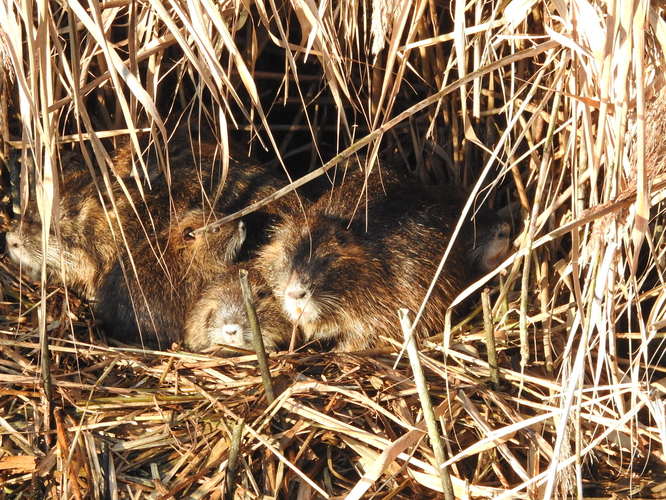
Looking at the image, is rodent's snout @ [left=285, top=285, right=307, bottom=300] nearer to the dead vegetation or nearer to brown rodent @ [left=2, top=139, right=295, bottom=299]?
the dead vegetation

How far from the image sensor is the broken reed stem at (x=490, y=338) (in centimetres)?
278

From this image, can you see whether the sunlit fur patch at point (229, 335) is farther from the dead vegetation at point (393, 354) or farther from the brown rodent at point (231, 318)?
the dead vegetation at point (393, 354)

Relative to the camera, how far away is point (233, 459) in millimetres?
2678

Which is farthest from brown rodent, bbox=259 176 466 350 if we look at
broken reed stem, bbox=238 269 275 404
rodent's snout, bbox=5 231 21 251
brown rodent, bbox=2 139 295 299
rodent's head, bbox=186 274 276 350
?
rodent's snout, bbox=5 231 21 251

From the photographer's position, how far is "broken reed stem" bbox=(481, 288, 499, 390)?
2775 millimetres

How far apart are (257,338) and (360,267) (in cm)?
78

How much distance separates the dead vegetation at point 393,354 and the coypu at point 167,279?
116mm

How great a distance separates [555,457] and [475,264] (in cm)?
144

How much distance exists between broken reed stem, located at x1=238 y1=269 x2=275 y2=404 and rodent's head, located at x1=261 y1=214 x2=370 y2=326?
500mm

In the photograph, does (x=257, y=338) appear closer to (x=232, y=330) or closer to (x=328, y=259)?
(x=232, y=330)

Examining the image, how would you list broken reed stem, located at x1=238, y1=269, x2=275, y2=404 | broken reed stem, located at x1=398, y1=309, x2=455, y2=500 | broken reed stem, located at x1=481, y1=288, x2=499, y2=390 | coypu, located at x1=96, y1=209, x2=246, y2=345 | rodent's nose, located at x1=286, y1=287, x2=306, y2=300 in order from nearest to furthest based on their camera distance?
broken reed stem, located at x1=398, y1=309, x2=455, y2=500, broken reed stem, located at x1=238, y1=269, x2=275, y2=404, broken reed stem, located at x1=481, y1=288, x2=499, y2=390, rodent's nose, located at x1=286, y1=287, x2=306, y2=300, coypu, located at x1=96, y1=209, x2=246, y2=345

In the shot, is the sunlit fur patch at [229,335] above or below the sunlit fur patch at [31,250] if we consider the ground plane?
below

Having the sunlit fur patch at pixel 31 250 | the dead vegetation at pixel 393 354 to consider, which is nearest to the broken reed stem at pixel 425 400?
the dead vegetation at pixel 393 354

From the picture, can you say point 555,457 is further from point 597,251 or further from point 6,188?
point 6,188
